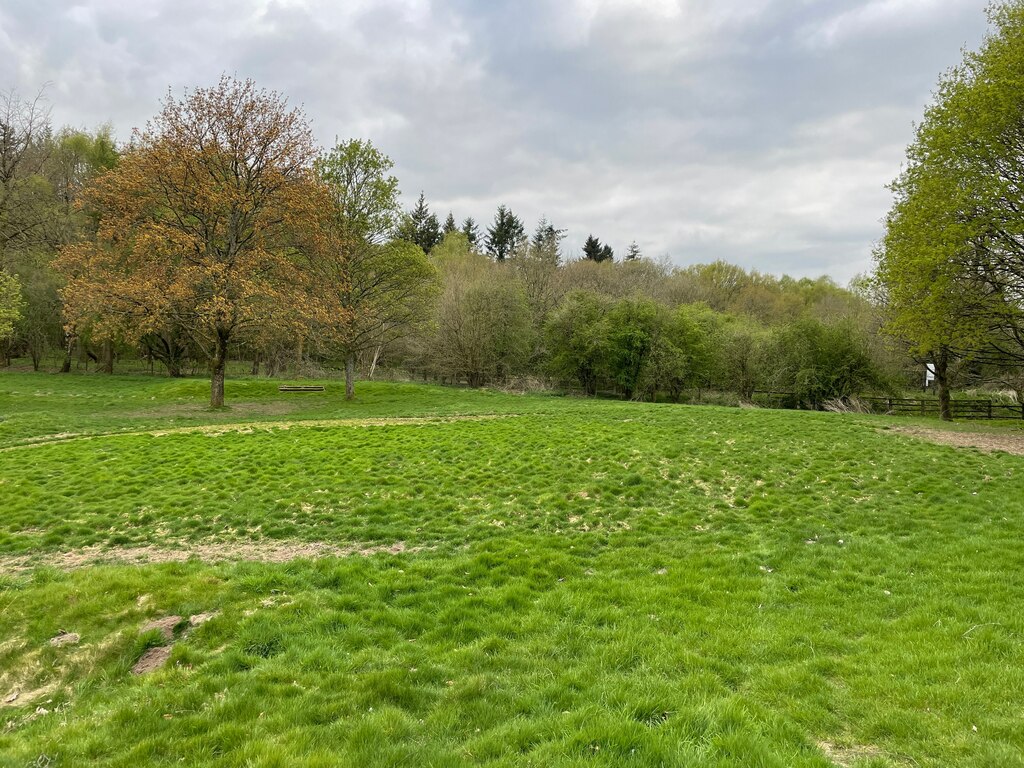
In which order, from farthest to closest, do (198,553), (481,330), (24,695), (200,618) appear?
1. (481,330)
2. (198,553)
3. (200,618)
4. (24,695)

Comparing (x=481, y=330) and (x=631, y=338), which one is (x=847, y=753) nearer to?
(x=631, y=338)

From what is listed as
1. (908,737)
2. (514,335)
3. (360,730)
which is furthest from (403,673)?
(514,335)

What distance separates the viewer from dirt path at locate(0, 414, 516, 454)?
14.9 meters

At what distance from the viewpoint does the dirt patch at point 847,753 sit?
10.8 ft

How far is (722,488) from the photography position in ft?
35.5

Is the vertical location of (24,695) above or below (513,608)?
below

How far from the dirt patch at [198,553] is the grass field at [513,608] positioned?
65 mm

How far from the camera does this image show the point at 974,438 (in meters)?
16.0

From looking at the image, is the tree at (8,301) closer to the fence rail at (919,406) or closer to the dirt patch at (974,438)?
the dirt patch at (974,438)

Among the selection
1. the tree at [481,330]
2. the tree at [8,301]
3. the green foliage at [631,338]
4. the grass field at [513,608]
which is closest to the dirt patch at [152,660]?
the grass field at [513,608]

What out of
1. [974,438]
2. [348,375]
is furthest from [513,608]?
[348,375]

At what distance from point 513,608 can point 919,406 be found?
3723cm

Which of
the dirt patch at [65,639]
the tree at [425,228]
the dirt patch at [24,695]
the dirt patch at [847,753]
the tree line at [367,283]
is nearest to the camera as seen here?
the dirt patch at [847,753]

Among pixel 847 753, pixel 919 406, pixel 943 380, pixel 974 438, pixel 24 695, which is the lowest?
pixel 24 695
